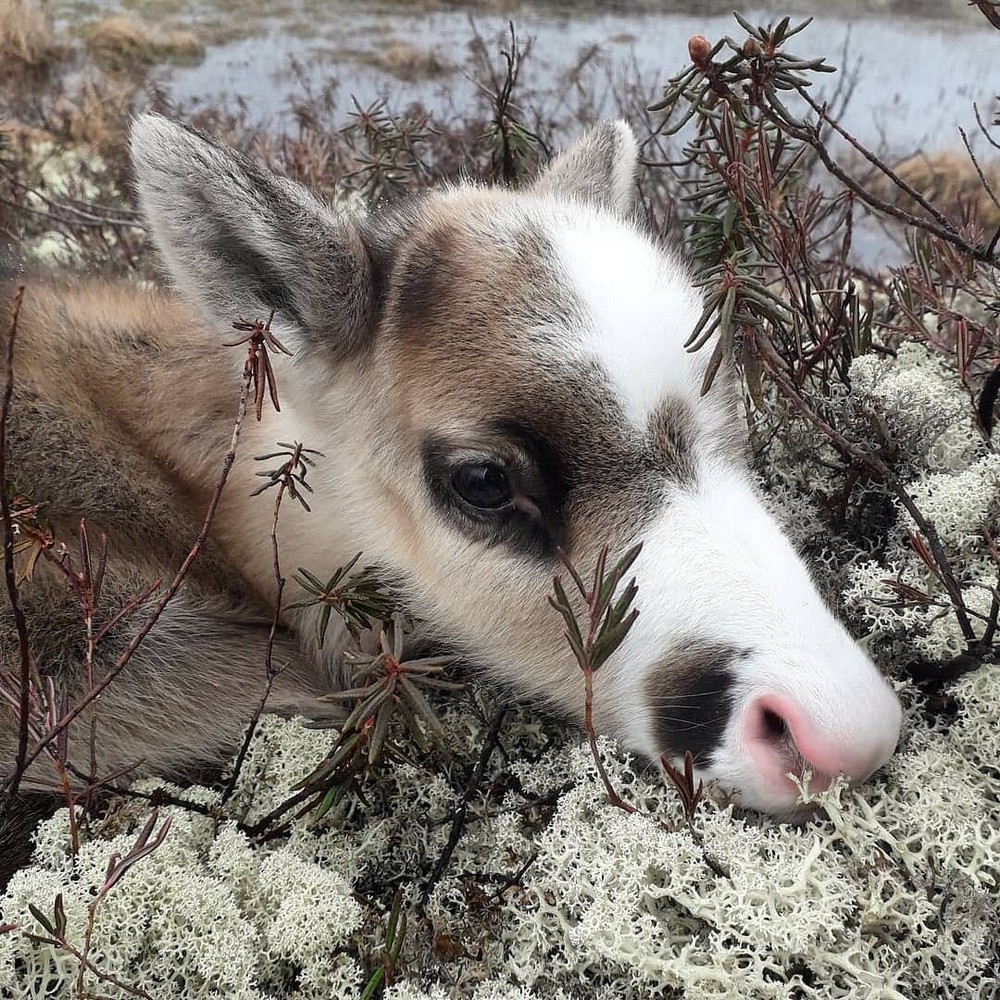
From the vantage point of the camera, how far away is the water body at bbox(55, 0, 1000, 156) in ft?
29.8

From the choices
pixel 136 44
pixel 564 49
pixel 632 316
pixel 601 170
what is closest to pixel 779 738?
pixel 632 316

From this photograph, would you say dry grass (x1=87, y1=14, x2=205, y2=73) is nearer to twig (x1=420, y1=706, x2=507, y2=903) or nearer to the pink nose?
twig (x1=420, y1=706, x2=507, y2=903)

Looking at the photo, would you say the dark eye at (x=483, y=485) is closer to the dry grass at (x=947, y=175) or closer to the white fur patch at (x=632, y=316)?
the white fur patch at (x=632, y=316)

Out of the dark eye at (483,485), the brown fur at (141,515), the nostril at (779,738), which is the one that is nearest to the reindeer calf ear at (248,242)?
the brown fur at (141,515)

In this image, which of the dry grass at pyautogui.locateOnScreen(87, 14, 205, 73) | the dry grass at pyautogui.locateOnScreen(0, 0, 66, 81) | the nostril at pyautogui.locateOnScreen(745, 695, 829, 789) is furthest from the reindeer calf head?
the dry grass at pyautogui.locateOnScreen(87, 14, 205, 73)

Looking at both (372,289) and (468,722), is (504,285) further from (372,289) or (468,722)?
(468,722)

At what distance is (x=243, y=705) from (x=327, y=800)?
75cm

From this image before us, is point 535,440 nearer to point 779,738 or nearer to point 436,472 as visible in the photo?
point 436,472

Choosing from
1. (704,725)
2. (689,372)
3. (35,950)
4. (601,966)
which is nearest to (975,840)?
(704,725)

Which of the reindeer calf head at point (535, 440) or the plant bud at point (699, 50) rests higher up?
the plant bud at point (699, 50)

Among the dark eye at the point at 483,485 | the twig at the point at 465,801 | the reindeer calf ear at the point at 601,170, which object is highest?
the reindeer calf ear at the point at 601,170

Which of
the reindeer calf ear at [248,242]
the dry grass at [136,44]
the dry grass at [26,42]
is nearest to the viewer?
the reindeer calf ear at [248,242]

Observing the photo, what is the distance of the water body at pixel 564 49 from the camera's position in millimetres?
9086

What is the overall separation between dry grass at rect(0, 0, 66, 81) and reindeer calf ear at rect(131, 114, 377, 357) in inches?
386
